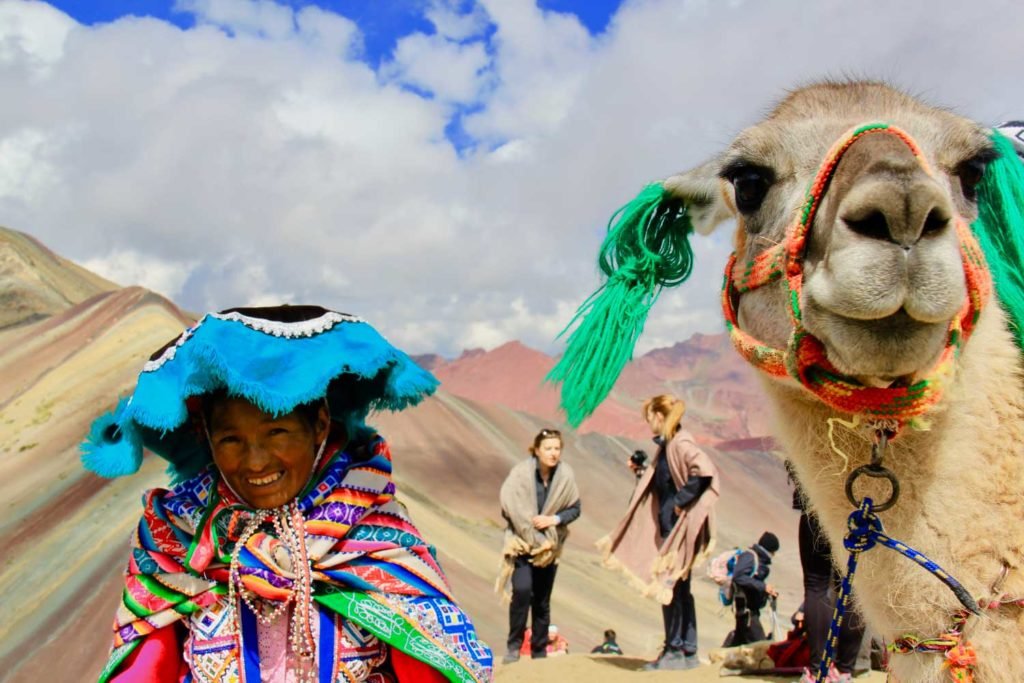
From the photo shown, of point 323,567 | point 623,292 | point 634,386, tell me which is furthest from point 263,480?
point 634,386

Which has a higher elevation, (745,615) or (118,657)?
(745,615)

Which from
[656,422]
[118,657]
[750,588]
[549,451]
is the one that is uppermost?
[656,422]

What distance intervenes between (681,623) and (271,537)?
17.4ft

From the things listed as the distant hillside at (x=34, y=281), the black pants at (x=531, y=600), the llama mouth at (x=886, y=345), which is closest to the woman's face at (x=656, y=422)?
the black pants at (x=531, y=600)

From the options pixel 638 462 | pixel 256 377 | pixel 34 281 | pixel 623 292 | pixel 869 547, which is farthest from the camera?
pixel 34 281

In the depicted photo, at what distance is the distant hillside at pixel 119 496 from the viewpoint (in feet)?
28.6

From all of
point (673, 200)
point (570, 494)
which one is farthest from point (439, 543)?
point (673, 200)

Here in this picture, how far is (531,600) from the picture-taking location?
7.48m

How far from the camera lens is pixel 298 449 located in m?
2.39

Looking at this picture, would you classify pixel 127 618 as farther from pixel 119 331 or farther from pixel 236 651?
pixel 119 331

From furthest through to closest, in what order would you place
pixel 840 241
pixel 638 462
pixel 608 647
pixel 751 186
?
pixel 608 647, pixel 638 462, pixel 751 186, pixel 840 241

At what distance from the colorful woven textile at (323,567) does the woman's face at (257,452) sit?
4 centimetres

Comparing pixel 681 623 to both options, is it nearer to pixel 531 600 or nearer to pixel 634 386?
pixel 531 600

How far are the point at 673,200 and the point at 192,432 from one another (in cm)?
177
